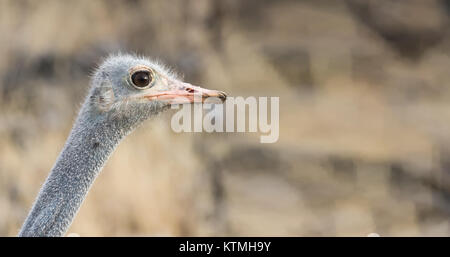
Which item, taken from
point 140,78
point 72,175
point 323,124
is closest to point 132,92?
point 140,78

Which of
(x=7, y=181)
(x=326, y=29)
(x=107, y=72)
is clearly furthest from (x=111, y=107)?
(x=326, y=29)

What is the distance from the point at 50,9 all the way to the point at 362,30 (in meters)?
1.95

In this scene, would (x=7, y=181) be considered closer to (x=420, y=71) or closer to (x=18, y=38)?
(x=18, y=38)

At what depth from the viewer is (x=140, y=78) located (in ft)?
8.42

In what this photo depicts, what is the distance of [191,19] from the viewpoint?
5453mm

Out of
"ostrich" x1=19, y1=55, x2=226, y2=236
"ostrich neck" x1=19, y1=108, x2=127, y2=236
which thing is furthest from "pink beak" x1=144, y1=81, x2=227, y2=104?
"ostrich neck" x1=19, y1=108, x2=127, y2=236

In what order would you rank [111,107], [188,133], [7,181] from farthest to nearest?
[188,133]
[7,181]
[111,107]

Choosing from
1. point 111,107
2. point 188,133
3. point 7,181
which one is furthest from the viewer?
point 188,133

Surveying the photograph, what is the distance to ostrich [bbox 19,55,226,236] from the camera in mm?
2369

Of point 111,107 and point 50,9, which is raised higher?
point 50,9

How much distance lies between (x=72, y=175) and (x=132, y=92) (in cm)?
31

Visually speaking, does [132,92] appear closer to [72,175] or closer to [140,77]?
[140,77]

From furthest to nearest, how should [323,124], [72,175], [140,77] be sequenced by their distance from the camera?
[323,124]
[140,77]
[72,175]

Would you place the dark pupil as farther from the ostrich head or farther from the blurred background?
the blurred background
